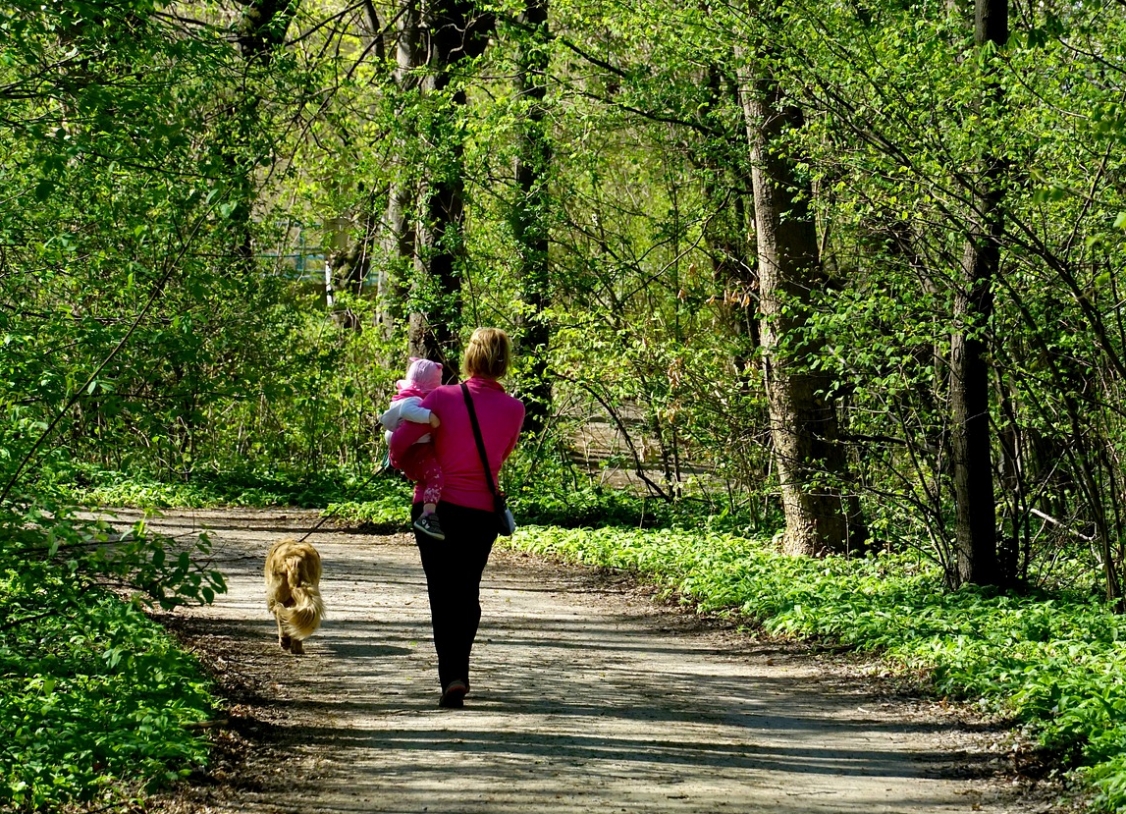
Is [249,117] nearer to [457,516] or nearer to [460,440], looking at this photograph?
[460,440]

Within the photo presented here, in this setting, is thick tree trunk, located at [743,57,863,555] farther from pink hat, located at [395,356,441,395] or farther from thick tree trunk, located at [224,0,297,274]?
pink hat, located at [395,356,441,395]

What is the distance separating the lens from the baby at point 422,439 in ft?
25.0

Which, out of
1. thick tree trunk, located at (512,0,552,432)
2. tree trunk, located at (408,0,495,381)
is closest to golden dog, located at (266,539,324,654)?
tree trunk, located at (408,0,495,381)

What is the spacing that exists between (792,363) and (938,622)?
15.3 feet

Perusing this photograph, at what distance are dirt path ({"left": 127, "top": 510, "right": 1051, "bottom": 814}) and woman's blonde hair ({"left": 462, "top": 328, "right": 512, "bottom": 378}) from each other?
2052 mm

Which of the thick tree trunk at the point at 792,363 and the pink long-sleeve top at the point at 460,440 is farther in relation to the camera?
the thick tree trunk at the point at 792,363

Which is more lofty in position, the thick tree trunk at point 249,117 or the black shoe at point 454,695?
the thick tree trunk at point 249,117

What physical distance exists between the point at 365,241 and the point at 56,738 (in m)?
14.6

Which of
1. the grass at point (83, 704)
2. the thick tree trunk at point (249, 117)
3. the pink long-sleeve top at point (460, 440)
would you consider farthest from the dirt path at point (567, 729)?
the thick tree trunk at point (249, 117)

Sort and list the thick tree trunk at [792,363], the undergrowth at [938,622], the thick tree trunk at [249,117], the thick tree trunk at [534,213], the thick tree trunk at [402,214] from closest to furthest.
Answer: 1. the thick tree trunk at [249,117]
2. the undergrowth at [938,622]
3. the thick tree trunk at [792,363]
4. the thick tree trunk at [534,213]
5. the thick tree trunk at [402,214]

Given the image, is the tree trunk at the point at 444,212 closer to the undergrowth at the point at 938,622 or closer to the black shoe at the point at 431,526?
the undergrowth at the point at 938,622

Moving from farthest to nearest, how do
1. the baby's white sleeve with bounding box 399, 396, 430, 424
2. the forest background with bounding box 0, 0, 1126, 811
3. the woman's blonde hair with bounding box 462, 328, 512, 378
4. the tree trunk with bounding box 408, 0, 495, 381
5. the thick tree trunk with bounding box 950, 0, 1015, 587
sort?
the tree trunk with bounding box 408, 0, 495, 381
the thick tree trunk with bounding box 950, 0, 1015, 587
the woman's blonde hair with bounding box 462, 328, 512, 378
the baby's white sleeve with bounding box 399, 396, 430, 424
the forest background with bounding box 0, 0, 1126, 811

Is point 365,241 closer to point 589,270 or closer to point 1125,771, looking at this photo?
point 589,270

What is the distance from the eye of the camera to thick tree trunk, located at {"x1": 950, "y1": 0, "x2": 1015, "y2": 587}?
1047cm
